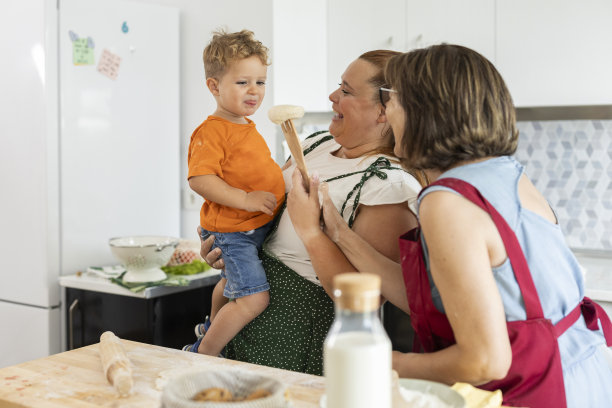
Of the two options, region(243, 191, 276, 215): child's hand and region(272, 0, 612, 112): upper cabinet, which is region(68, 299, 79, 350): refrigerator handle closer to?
region(272, 0, 612, 112): upper cabinet

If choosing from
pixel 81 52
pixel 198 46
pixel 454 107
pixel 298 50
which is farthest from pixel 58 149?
pixel 454 107

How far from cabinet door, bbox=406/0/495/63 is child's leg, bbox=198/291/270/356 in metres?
1.65

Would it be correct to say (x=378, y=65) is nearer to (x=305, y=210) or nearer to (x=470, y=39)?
A: (x=305, y=210)

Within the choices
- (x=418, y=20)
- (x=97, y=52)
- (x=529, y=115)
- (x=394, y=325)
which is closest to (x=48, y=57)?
(x=97, y=52)

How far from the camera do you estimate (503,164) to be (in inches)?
47.8

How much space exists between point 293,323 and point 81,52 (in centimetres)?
180

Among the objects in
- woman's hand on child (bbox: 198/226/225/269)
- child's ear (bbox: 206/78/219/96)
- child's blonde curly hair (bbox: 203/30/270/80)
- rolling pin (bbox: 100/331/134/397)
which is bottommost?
rolling pin (bbox: 100/331/134/397)

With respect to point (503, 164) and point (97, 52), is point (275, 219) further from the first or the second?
point (97, 52)

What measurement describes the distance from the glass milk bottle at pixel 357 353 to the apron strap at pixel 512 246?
0.43m

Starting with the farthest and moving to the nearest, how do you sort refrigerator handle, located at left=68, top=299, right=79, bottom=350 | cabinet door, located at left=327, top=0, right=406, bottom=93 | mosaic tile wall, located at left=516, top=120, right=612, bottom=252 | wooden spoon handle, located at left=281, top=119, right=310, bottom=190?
cabinet door, located at left=327, top=0, right=406, bottom=93 → mosaic tile wall, located at left=516, top=120, right=612, bottom=252 → refrigerator handle, located at left=68, top=299, right=79, bottom=350 → wooden spoon handle, located at left=281, top=119, right=310, bottom=190

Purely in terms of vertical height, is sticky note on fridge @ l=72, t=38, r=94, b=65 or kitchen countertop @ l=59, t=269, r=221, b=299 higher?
sticky note on fridge @ l=72, t=38, r=94, b=65

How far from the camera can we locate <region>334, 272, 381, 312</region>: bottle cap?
71cm

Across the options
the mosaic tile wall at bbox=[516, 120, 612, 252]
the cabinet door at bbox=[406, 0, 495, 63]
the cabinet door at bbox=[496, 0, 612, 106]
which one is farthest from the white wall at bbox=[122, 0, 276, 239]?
the mosaic tile wall at bbox=[516, 120, 612, 252]

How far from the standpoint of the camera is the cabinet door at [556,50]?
257 cm
